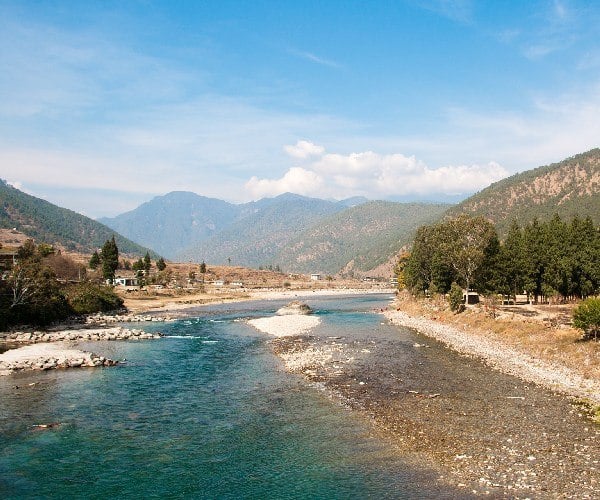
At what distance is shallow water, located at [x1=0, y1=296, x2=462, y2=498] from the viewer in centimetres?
2161

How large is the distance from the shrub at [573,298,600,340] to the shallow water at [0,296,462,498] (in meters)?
25.7

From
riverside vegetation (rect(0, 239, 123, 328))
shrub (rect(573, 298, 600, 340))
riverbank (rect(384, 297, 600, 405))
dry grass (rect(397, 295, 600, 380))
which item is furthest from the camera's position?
riverside vegetation (rect(0, 239, 123, 328))

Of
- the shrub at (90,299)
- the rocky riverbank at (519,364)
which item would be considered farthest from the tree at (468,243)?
the shrub at (90,299)

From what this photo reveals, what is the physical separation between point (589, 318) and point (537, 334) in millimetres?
9463

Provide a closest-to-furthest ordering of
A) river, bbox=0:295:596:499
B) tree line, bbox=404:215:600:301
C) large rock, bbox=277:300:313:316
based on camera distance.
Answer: river, bbox=0:295:596:499 < tree line, bbox=404:215:600:301 < large rock, bbox=277:300:313:316

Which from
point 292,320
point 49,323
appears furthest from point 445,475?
point 49,323

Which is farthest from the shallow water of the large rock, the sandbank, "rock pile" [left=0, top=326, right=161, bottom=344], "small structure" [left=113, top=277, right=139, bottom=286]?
"small structure" [left=113, top=277, right=139, bottom=286]

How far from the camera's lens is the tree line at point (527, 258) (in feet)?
269

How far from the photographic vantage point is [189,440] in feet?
90.2

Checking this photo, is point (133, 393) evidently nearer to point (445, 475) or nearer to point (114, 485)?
point (114, 485)

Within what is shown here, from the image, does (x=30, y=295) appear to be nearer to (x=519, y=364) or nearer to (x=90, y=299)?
(x=90, y=299)

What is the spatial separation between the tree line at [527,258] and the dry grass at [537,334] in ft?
37.3

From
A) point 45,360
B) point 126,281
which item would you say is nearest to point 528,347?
point 45,360

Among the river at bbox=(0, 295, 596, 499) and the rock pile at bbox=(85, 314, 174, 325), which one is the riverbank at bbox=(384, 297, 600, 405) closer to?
the river at bbox=(0, 295, 596, 499)
